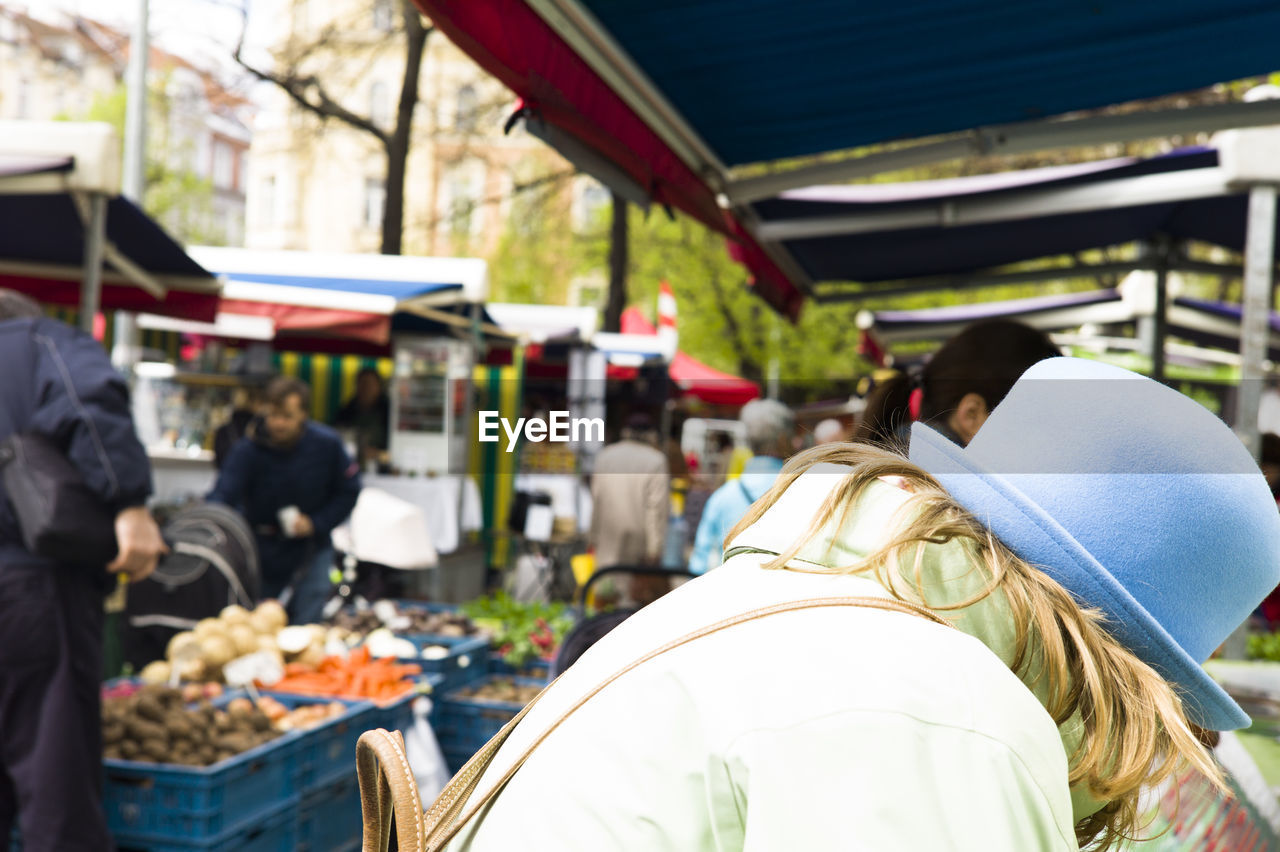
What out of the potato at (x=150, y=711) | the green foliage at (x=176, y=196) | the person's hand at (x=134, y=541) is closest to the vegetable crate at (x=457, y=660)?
the potato at (x=150, y=711)

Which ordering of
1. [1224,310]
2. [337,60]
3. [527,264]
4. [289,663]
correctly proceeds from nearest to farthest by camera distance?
1. [289,663]
2. [1224,310]
3. [337,60]
4. [527,264]

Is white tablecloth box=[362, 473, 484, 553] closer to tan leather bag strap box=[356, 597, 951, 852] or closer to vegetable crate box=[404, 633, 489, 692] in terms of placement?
tan leather bag strap box=[356, 597, 951, 852]

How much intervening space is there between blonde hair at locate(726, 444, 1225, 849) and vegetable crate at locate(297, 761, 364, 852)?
337cm

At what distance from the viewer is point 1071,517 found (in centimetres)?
77

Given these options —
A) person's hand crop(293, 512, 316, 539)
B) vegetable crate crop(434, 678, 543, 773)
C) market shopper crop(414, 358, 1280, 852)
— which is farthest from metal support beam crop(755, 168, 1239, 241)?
market shopper crop(414, 358, 1280, 852)

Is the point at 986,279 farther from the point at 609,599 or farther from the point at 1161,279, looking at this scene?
the point at 609,599

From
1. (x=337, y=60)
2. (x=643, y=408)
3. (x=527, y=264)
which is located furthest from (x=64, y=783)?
(x=527, y=264)

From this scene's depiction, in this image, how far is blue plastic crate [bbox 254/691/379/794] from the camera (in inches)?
143

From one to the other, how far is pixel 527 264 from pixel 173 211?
9.50 m

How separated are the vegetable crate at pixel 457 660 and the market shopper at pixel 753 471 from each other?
1.37 meters

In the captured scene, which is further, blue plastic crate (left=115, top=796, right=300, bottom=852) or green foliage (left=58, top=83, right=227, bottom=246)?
green foliage (left=58, top=83, right=227, bottom=246)

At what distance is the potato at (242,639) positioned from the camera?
14.7 ft

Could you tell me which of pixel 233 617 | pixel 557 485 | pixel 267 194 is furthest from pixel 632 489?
pixel 233 617

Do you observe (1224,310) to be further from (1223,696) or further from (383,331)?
(1223,696)
